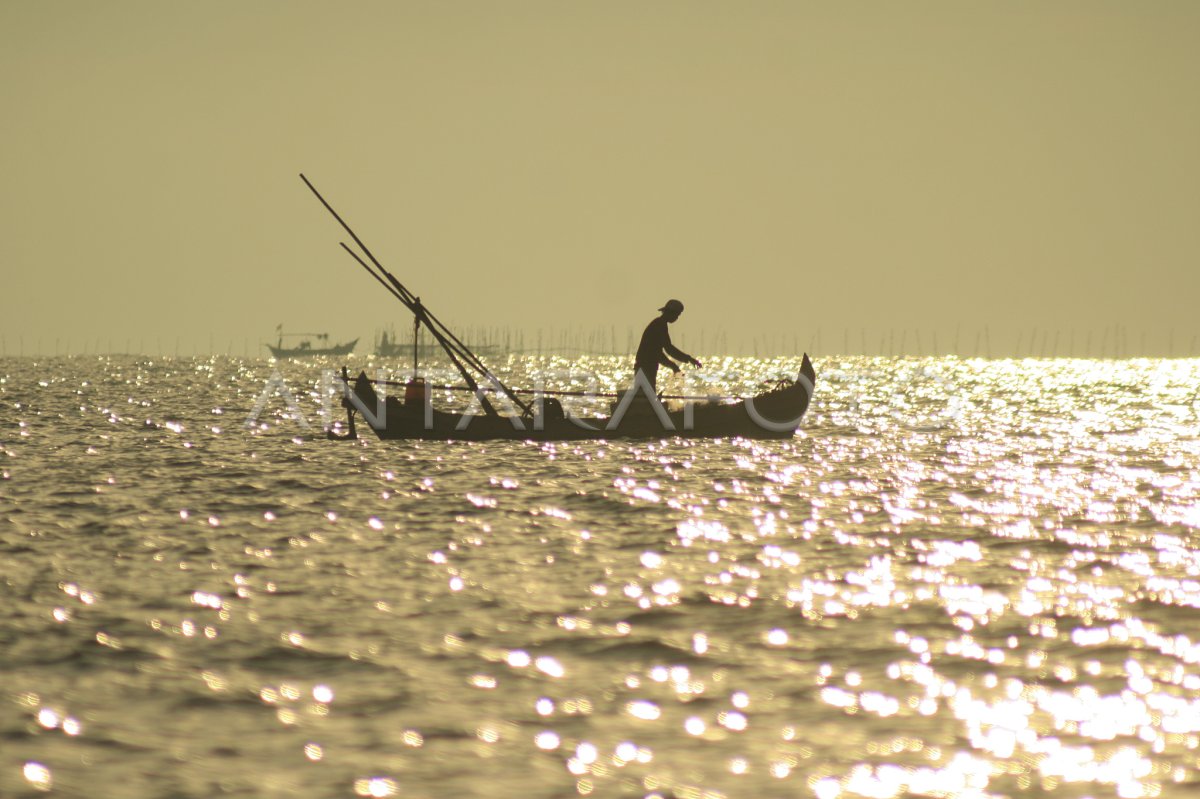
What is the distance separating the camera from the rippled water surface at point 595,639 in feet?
25.9

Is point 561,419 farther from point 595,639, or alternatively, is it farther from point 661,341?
point 595,639

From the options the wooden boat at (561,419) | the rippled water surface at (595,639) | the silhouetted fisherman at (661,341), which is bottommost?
the rippled water surface at (595,639)

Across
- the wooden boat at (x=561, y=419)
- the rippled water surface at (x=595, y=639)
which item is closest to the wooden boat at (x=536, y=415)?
the wooden boat at (x=561, y=419)

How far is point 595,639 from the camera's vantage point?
1130 cm

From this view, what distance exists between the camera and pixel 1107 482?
2691 centimetres

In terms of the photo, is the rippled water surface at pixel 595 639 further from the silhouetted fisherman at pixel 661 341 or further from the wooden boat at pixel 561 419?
the wooden boat at pixel 561 419

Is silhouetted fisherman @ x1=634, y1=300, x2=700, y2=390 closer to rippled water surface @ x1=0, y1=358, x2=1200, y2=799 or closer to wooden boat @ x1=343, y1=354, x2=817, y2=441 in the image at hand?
wooden boat @ x1=343, y1=354, x2=817, y2=441

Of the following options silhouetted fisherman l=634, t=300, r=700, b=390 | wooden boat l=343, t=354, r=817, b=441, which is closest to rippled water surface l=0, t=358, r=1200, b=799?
silhouetted fisherman l=634, t=300, r=700, b=390

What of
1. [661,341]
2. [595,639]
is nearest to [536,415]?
[661,341]

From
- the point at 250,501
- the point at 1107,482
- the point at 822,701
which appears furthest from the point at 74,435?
the point at 822,701

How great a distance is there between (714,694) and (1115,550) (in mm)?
A: 9274

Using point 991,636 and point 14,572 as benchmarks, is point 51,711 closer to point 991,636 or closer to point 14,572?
point 14,572

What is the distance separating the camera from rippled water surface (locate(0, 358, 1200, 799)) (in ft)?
25.9

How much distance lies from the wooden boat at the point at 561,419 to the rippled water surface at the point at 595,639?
5.07 m
